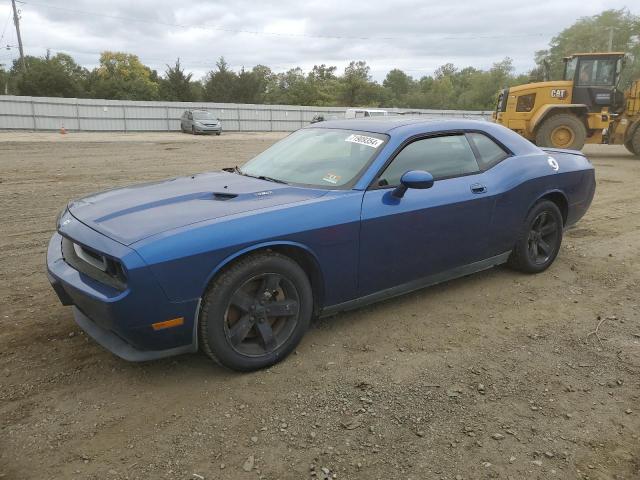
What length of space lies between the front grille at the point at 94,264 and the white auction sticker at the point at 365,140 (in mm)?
1940

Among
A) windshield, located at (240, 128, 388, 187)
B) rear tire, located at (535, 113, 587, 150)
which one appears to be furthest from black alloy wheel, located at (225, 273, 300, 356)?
rear tire, located at (535, 113, 587, 150)

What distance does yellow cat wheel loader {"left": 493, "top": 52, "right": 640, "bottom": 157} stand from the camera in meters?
13.8

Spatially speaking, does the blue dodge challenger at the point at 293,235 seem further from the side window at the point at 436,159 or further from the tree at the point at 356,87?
the tree at the point at 356,87

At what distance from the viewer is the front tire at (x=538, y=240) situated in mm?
4508

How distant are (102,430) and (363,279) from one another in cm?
176

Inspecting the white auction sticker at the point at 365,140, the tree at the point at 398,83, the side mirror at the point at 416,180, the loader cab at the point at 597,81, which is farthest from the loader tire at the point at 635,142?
the tree at the point at 398,83

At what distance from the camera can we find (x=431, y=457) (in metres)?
2.33

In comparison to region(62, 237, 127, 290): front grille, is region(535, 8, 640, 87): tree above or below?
above

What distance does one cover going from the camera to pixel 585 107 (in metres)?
13.9

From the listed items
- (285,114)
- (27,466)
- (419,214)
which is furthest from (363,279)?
(285,114)

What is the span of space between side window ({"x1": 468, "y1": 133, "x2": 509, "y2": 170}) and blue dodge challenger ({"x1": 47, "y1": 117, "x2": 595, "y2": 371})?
0.01 m

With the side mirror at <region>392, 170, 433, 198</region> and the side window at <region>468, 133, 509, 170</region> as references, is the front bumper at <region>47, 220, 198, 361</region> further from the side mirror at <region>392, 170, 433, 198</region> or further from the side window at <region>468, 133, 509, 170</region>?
the side window at <region>468, 133, 509, 170</region>

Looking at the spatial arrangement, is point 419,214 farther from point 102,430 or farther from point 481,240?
point 102,430

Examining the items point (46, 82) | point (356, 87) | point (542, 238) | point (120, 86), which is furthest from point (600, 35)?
point (542, 238)
